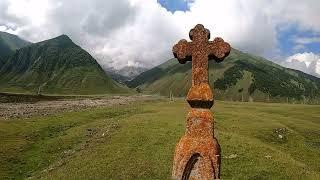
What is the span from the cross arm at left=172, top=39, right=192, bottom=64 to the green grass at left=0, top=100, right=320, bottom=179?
58.5 ft

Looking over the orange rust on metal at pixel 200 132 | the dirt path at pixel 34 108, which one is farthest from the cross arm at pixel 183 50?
the dirt path at pixel 34 108

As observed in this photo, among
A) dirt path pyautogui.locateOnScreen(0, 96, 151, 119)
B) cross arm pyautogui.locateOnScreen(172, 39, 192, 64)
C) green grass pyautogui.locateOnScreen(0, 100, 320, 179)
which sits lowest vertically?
green grass pyautogui.locateOnScreen(0, 100, 320, 179)

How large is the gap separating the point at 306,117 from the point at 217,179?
224 ft

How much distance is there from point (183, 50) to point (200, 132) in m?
2.49

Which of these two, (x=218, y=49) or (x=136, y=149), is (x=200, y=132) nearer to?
(x=218, y=49)

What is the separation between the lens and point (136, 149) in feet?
127

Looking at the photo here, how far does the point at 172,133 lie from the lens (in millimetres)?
46344

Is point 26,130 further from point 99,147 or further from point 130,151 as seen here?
point 130,151

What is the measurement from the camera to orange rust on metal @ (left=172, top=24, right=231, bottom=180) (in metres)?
11.6

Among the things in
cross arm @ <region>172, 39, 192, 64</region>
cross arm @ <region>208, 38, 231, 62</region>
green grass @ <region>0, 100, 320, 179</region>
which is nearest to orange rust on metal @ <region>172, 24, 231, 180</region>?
cross arm @ <region>208, 38, 231, 62</region>

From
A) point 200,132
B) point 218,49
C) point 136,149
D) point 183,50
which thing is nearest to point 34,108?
point 136,149

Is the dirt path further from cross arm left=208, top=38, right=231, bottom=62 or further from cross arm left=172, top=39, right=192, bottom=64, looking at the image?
cross arm left=208, top=38, right=231, bottom=62

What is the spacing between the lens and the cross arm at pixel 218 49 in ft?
40.9

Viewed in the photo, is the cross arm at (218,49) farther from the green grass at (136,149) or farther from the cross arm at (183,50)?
the green grass at (136,149)
